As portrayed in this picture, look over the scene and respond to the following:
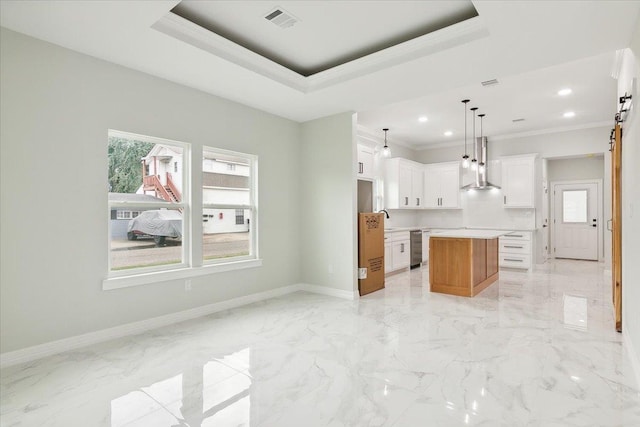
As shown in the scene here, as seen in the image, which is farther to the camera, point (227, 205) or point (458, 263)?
point (458, 263)

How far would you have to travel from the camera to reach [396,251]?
22.9ft

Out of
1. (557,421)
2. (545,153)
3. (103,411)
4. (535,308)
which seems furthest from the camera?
(545,153)

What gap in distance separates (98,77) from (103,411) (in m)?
2.92

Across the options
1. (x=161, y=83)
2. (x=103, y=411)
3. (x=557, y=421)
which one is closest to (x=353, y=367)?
(x=557, y=421)

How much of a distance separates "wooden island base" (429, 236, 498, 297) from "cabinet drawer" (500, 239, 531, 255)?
2.03 metres

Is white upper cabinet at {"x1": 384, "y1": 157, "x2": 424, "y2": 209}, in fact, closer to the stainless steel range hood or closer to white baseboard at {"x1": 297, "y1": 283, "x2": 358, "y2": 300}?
the stainless steel range hood

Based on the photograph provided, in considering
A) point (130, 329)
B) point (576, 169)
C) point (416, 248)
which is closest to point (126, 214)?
point (130, 329)

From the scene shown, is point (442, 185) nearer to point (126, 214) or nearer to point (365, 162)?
point (365, 162)

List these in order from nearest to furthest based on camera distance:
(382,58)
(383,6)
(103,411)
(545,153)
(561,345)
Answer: (103,411)
(383,6)
(561,345)
(382,58)
(545,153)

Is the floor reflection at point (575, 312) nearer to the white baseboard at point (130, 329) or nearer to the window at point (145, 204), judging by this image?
the white baseboard at point (130, 329)

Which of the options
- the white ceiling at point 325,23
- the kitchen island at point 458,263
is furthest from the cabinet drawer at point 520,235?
the white ceiling at point 325,23

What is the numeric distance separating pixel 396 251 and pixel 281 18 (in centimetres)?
500

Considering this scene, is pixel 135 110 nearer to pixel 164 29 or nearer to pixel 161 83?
pixel 161 83

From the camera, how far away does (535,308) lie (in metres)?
4.39
